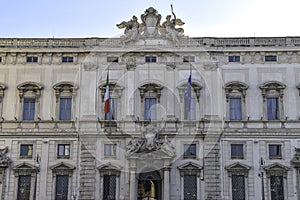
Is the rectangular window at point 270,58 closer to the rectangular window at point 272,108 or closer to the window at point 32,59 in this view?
the rectangular window at point 272,108

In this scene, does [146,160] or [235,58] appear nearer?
→ [146,160]

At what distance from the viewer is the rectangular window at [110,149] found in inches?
1710

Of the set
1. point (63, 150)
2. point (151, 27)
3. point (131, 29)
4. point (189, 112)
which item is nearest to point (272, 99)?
point (189, 112)

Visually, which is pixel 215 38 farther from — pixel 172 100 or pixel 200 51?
pixel 172 100

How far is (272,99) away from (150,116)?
10535mm

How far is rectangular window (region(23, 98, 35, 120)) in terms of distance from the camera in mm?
44594

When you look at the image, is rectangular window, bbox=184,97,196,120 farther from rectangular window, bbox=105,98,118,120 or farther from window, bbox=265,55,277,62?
window, bbox=265,55,277,62

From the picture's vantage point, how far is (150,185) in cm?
4344

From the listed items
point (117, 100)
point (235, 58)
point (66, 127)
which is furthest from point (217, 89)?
point (66, 127)

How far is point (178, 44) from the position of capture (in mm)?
45594

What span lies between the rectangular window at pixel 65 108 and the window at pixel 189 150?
10270 millimetres

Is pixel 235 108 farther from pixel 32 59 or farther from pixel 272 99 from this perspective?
pixel 32 59

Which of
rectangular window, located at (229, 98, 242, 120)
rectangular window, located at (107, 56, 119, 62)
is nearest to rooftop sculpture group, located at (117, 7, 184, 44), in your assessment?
rectangular window, located at (107, 56, 119, 62)

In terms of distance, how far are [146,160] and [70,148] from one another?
6.57 metres
